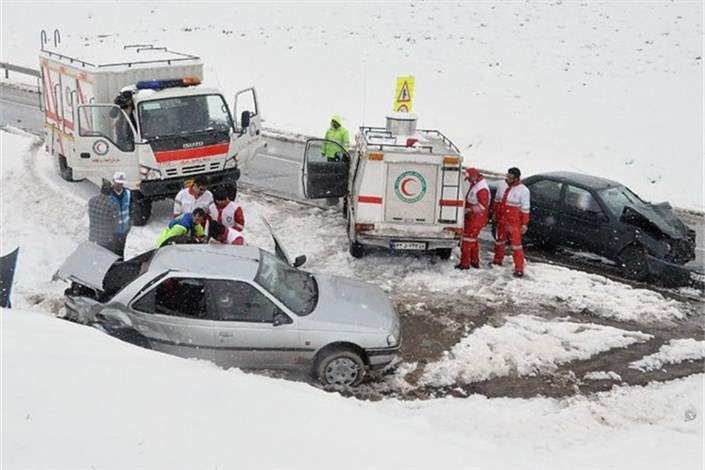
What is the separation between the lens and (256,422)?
6.20 m

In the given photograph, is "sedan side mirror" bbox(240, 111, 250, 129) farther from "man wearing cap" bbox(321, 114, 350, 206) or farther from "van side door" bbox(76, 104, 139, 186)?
"van side door" bbox(76, 104, 139, 186)

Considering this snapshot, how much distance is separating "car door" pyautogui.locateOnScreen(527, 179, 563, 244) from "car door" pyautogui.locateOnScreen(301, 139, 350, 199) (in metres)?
3.43

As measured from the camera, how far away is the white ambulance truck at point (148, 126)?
1434 cm

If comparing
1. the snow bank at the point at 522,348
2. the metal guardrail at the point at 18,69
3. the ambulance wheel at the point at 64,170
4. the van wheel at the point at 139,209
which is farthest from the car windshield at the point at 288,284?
the metal guardrail at the point at 18,69

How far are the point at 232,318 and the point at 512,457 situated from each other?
347 cm

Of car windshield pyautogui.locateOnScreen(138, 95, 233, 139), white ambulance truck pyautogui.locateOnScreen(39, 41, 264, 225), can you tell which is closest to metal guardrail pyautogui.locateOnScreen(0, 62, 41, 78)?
white ambulance truck pyautogui.locateOnScreen(39, 41, 264, 225)

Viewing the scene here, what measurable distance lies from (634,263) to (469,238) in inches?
111

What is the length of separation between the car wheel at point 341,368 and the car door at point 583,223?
6106 mm

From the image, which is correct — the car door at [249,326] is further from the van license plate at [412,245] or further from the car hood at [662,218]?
the car hood at [662,218]

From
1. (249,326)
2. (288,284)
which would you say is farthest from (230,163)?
(249,326)

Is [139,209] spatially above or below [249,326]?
above

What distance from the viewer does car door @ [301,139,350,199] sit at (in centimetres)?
1436

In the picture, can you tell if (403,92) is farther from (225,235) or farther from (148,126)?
(225,235)

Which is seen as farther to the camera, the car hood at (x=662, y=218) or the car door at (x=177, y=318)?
the car hood at (x=662, y=218)
